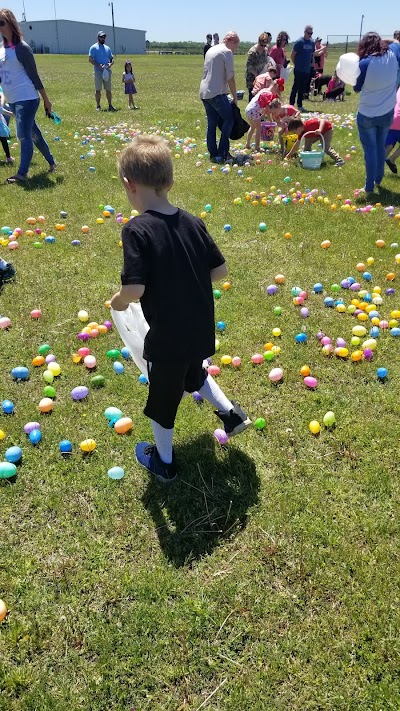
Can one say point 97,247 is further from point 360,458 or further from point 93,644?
point 93,644

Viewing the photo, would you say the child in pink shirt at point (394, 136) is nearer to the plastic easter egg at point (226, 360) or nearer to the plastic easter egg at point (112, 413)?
the plastic easter egg at point (226, 360)

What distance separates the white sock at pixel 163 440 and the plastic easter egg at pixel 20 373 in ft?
4.41

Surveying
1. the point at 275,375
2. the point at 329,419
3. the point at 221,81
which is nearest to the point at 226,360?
the point at 275,375

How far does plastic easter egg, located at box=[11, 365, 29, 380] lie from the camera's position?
11.8 ft

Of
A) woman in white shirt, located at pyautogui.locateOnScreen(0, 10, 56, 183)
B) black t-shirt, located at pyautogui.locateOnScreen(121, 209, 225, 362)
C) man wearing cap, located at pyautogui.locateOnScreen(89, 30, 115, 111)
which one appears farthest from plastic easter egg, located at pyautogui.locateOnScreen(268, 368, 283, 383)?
man wearing cap, located at pyautogui.locateOnScreen(89, 30, 115, 111)

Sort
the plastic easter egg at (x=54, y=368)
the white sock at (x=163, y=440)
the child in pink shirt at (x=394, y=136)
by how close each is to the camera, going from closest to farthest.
Result: 1. the white sock at (x=163, y=440)
2. the plastic easter egg at (x=54, y=368)
3. the child in pink shirt at (x=394, y=136)

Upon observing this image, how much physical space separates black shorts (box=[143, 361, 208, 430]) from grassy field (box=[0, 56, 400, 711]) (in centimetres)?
48

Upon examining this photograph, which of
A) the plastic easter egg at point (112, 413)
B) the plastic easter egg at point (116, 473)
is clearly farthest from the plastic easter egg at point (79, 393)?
the plastic easter egg at point (116, 473)

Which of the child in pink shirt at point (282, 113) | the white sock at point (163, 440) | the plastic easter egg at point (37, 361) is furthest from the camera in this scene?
the child in pink shirt at point (282, 113)

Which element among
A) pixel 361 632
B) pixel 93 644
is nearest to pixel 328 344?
pixel 361 632

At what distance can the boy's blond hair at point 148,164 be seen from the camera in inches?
87.2

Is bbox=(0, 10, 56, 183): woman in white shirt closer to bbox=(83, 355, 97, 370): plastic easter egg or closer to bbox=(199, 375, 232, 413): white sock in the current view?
bbox=(83, 355, 97, 370): plastic easter egg

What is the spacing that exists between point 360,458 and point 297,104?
14.6 metres

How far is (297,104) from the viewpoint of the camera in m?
15.0
